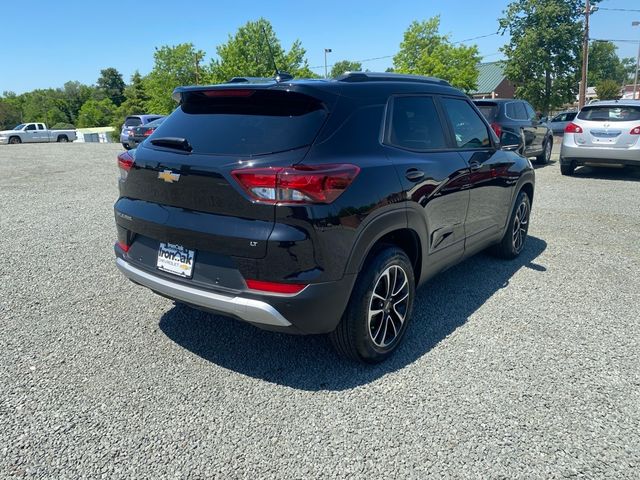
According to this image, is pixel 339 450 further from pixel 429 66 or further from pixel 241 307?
pixel 429 66

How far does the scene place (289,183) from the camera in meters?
2.47

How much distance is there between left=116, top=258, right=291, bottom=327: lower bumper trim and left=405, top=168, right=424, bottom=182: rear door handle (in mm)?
1276

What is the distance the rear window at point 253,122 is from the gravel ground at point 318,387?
1409mm

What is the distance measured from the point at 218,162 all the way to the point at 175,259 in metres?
0.66

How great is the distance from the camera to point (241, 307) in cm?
258

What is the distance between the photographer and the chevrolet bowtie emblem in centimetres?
280

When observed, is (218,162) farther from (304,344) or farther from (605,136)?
(605,136)

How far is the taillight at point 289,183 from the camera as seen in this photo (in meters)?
2.48

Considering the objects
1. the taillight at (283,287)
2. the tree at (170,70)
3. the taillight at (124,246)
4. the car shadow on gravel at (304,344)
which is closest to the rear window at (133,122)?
the car shadow on gravel at (304,344)

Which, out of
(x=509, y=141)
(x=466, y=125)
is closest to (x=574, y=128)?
(x=509, y=141)

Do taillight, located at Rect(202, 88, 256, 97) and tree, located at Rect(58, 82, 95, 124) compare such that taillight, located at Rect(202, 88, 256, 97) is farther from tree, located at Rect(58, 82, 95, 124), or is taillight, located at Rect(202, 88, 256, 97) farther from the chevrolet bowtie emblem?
tree, located at Rect(58, 82, 95, 124)

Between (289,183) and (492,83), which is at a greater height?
(492,83)

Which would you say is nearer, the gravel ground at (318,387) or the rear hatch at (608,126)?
the gravel ground at (318,387)

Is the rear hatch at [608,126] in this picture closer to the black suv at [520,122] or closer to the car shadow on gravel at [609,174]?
the car shadow on gravel at [609,174]
